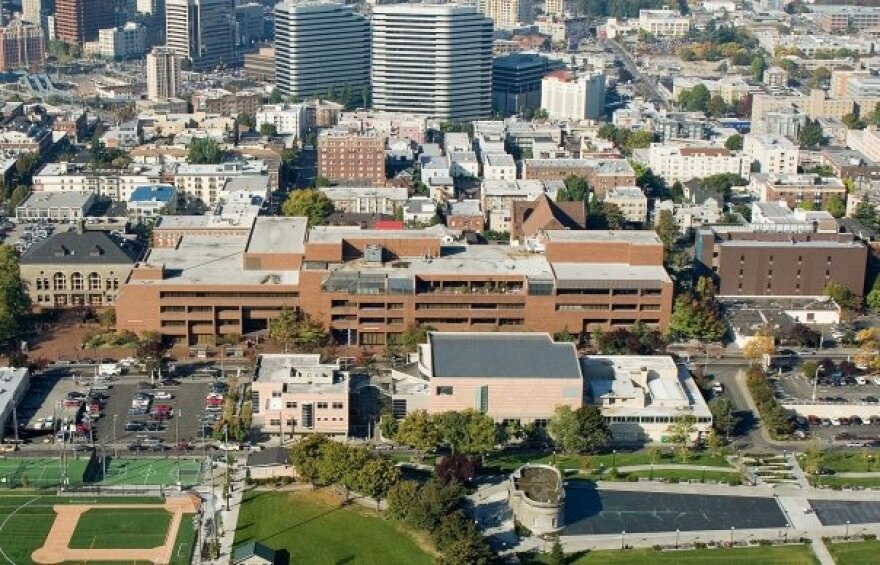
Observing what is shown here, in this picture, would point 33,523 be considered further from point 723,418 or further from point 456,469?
point 723,418

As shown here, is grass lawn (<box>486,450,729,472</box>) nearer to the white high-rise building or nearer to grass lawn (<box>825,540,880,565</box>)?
grass lawn (<box>825,540,880,565</box>)

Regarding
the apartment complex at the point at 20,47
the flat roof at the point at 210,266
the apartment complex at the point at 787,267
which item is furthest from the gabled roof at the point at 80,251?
the apartment complex at the point at 20,47

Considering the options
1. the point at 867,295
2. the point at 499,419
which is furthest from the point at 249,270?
the point at 867,295

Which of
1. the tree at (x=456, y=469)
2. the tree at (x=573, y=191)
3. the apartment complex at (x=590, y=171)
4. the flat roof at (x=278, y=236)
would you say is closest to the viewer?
the tree at (x=456, y=469)

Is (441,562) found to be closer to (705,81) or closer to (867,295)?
(867,295)

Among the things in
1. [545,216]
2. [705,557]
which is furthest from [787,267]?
[705,557]

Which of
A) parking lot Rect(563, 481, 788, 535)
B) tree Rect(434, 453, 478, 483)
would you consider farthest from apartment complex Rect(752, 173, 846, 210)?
tree Rect(434, 453, 478, 483)

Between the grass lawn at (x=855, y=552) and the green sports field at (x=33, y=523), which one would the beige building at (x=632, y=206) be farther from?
the green sports field at (x=33, y=523)
